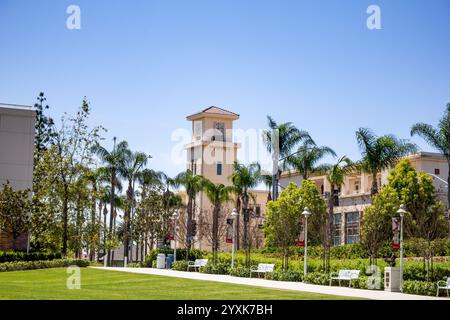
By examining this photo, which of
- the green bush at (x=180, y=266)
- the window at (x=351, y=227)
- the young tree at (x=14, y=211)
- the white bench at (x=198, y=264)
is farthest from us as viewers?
the window at (x=351, y=227)

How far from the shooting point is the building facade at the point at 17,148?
4816 cm

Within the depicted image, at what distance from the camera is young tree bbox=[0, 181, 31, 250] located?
148 feet

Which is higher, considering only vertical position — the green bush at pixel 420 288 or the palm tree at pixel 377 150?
the palm tree at pixel 377 150

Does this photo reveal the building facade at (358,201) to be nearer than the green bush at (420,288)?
No

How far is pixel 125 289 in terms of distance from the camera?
27.2 meters

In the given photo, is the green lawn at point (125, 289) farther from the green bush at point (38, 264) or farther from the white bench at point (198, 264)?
the white bench at point (198, 264)

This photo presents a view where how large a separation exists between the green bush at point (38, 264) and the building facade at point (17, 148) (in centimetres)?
761

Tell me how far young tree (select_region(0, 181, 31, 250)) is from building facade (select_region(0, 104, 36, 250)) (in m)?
2.64

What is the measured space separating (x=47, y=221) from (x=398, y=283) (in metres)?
25.2

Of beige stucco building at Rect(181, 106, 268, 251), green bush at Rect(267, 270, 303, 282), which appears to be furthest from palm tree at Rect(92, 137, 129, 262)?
green bush at Rect(267, 270, 303, 282)

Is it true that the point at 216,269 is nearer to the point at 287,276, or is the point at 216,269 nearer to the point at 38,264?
the point at 287,276

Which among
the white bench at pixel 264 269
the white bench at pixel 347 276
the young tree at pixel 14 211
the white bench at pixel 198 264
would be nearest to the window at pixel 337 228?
the white bench at pixel 198 264

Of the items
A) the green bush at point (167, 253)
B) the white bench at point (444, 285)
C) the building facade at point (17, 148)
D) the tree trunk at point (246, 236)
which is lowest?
the white bench at point (444, 285)

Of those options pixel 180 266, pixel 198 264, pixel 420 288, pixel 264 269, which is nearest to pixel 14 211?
pixel 180 266
